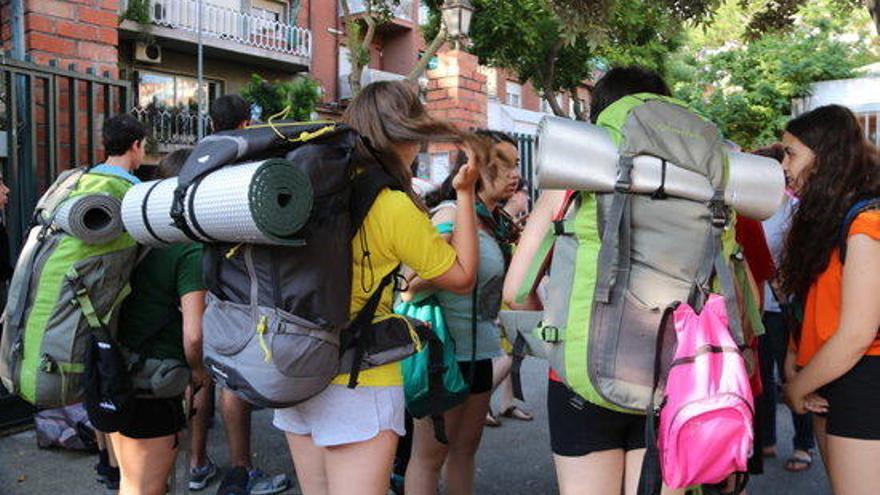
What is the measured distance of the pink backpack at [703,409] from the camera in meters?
1.70

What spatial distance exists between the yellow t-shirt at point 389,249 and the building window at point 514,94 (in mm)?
27522

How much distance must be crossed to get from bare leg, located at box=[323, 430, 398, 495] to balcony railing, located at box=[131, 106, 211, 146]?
58.9 feet

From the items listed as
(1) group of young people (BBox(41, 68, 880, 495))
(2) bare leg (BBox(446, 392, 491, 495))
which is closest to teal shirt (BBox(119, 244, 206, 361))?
(1) group of young people (BBox(41, 68, 880, 495))

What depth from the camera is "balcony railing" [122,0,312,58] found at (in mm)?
20016

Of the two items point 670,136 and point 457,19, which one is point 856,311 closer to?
point 670,136

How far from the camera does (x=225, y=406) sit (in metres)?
3.92

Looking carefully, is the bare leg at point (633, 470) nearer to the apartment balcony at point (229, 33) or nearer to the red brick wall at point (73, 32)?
the red brick wall at point (73, 32)

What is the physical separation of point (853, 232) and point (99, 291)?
2431 mm

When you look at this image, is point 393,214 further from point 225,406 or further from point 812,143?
point 225,406

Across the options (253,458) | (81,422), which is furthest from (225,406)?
(81,422)

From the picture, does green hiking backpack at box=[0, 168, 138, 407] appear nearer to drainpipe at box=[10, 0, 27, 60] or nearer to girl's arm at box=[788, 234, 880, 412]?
girl's arm at box=[788, 234, 880, 412]

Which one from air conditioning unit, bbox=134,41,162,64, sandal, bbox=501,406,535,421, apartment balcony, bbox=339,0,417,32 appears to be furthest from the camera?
apartment balcony, bbox=339,0,417,32

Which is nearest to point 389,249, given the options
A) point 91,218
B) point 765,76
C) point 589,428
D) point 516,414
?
point 589,428

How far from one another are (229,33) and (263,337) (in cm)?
2116
